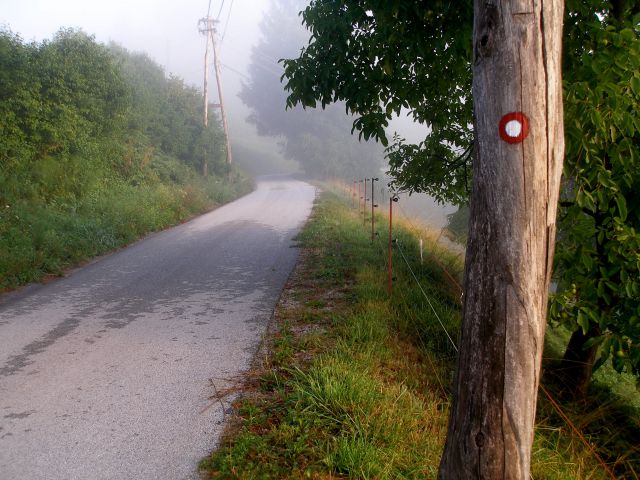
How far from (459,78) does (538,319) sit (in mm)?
5291

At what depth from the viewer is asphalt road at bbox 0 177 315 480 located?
334cm

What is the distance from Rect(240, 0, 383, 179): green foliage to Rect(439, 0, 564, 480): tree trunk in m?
41.0

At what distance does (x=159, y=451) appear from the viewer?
336cm

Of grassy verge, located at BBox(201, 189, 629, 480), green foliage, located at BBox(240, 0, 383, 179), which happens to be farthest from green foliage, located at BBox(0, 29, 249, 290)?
green foliage, located at BBox(240, 0, 383, 179)

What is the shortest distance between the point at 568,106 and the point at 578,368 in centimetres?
332

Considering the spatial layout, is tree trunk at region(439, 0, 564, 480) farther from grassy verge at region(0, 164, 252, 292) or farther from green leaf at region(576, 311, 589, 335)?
grassy verge at region(0, 164, 252, 292)

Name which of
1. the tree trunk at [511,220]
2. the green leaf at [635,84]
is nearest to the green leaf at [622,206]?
the green leaf at [635,84]

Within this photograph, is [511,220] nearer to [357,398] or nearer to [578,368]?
[357,398]

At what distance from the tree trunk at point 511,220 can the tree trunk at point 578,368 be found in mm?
3666

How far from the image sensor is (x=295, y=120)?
47.3 metres

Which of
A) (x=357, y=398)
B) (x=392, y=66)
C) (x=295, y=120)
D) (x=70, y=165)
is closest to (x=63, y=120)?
(x=70, y=165)

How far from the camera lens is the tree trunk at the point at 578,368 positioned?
5.43 metres

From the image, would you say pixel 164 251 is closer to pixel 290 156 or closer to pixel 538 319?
pixel 538 319

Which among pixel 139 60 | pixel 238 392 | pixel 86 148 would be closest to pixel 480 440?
pixel 238 392
